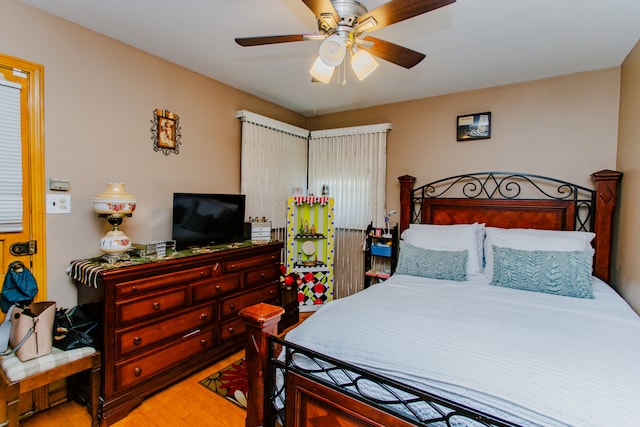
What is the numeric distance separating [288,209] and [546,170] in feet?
8.71

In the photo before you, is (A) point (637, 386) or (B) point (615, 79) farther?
(B) point (615, 79)

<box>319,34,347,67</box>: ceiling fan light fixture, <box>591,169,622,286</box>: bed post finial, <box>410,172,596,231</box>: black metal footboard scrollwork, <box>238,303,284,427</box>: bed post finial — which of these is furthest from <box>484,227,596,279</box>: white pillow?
<box>319,34,347,67</box>: ceiling fan light fixture

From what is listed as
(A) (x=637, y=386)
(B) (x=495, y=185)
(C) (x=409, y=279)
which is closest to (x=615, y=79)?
(B) (x=495, y=185)

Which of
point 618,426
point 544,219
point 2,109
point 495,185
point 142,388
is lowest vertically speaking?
point 142,388

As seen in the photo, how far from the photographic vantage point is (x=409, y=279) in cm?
251

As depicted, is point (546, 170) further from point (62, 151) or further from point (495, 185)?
point (62, 151)

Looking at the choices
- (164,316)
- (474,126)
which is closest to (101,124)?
(164,316)

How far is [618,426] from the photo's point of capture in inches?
37.1

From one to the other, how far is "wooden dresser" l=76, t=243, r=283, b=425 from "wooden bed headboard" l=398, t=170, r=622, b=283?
6.44 ft

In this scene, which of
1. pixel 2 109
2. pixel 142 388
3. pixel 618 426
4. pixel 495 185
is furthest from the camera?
pixel 495 185

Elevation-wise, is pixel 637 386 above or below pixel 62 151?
below

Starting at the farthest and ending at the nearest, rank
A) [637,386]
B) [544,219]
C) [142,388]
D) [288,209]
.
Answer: [288,209] < [544,219] < [142,388] < [637,386]

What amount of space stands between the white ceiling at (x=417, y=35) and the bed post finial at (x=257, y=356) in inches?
70.8

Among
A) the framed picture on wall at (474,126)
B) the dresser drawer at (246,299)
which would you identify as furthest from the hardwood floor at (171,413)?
the framed picture on wall at (474,126)
